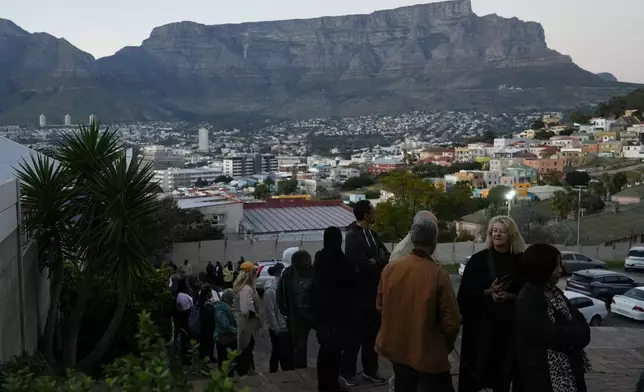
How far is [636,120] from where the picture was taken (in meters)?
113

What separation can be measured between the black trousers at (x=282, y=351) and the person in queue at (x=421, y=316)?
2505 millimetres

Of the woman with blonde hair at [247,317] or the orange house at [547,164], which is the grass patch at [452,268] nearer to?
the woman with blonde hair at [247,317]

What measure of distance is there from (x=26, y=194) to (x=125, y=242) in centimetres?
129

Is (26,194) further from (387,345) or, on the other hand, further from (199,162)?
(199,162)

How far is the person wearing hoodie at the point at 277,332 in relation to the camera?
588cm

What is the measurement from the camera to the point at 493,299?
145 inches

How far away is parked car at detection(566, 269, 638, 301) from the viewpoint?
15.8m

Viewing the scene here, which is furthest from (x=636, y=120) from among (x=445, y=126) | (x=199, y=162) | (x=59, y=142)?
(x=59, y=142)

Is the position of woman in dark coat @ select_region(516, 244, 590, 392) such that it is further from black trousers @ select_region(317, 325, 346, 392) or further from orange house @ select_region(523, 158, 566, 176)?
orange house @ select_region(523, 158, 566, 176)


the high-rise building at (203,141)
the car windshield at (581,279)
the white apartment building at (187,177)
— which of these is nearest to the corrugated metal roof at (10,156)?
the car windshield at (581,279)

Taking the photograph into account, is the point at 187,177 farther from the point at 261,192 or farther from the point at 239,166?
the point at 261,192

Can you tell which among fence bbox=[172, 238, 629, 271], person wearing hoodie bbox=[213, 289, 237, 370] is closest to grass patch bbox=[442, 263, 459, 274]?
fence bbox=[172, 238, 629, 271]

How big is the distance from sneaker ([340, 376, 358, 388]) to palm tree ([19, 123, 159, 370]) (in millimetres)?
3526

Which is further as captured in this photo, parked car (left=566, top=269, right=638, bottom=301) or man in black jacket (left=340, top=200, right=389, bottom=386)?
parked car (left=566, top=269, right=638, bottom=301)
